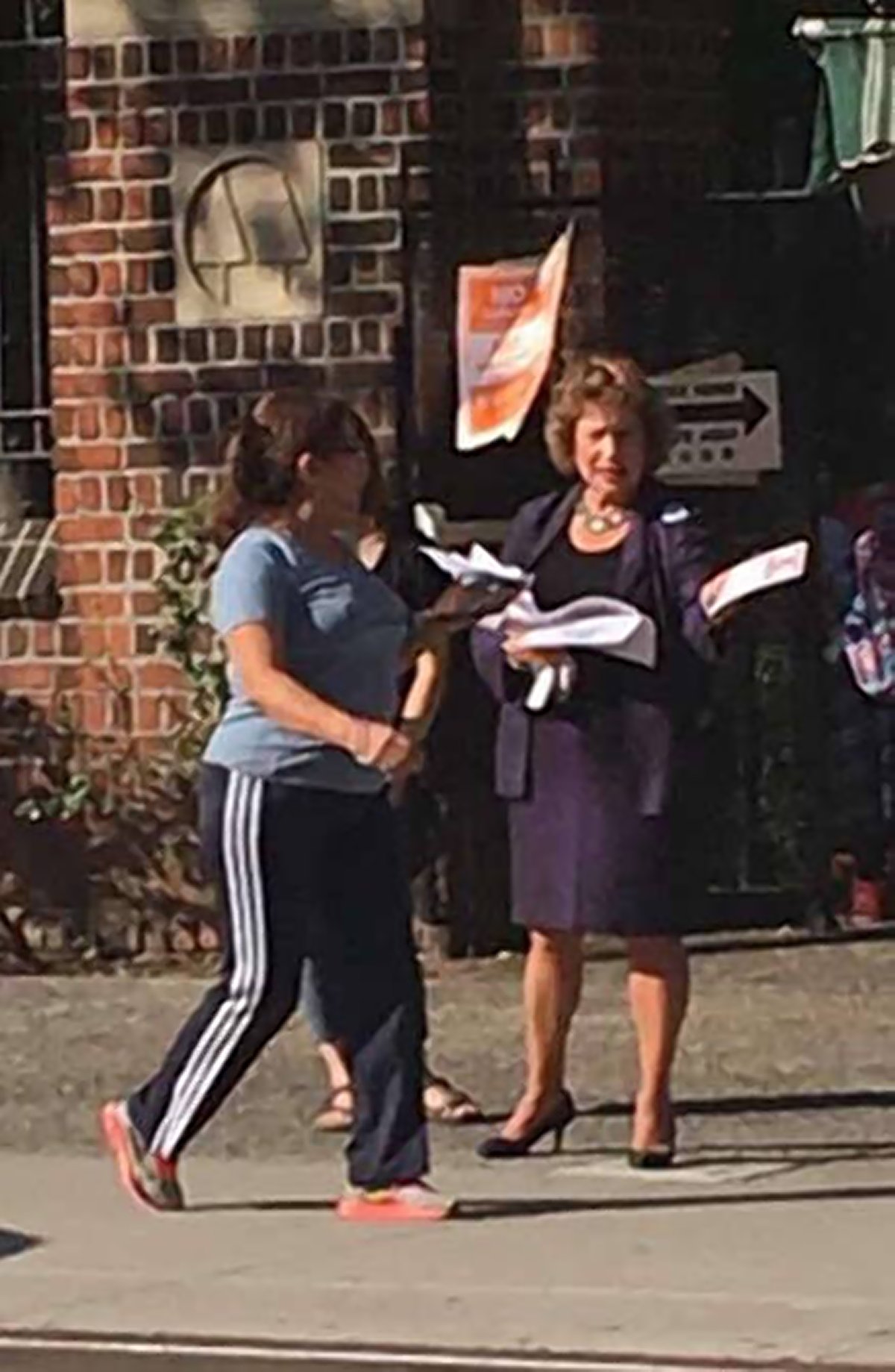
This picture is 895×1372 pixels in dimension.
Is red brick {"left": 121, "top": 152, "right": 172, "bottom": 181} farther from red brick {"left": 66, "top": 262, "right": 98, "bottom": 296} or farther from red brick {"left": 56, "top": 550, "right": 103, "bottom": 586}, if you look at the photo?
red brick {"left": 56, "top": 550, "right": 103, "bottom": 586}

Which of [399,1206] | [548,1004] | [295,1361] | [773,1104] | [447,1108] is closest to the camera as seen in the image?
[295,1361]

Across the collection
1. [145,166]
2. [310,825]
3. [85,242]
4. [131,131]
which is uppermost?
[131,131]

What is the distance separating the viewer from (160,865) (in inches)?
564

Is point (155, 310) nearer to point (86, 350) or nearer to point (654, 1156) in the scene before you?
point (86, 350)

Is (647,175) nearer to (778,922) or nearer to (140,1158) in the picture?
(778,922)

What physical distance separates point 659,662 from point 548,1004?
0.90 metres

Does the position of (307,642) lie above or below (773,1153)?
above

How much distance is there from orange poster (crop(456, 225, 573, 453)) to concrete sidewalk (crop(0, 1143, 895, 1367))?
12.3 ft

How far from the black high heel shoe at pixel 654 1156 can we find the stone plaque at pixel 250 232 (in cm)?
461

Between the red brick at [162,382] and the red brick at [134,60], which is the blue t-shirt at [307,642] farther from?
the red brick at [134,60]

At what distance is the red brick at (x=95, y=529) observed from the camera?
14.4 meters

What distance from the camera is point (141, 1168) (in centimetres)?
974

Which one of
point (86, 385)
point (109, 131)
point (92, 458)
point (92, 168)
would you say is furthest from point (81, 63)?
point (92, 458)

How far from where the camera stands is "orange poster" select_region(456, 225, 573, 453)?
13.7m
